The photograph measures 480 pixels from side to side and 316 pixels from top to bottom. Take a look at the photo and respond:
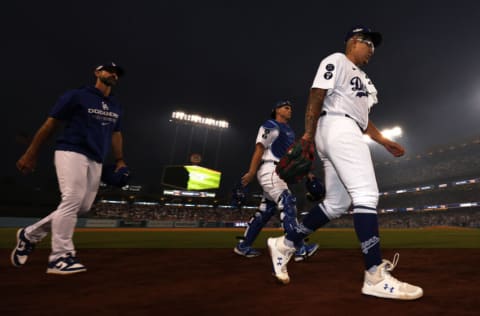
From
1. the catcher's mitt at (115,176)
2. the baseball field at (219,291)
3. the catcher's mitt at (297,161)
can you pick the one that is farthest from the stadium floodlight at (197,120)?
the catcher's mitt at (297,161)

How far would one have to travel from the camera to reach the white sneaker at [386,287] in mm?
1995

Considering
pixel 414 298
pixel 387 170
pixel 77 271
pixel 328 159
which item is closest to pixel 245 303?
pixel 414 298

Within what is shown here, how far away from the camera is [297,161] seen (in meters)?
2.49

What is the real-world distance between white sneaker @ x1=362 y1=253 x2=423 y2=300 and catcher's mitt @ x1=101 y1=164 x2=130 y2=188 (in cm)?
254

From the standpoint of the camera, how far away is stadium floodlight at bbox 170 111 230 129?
40531 mm

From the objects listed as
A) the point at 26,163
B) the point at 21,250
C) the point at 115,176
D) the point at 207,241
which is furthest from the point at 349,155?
the point at 207,241

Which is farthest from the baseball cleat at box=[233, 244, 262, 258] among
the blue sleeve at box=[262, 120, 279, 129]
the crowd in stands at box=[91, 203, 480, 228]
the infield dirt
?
the crowd in stands at box=[91, 203, 480, 228]

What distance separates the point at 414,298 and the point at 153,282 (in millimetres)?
1974

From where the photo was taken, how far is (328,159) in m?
2.64

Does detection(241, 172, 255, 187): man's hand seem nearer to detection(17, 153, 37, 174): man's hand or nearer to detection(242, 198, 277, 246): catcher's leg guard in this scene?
detection(242, 198, 277, 246): catcher's leg guard

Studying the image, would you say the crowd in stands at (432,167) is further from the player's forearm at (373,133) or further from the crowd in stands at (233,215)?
the player's forearm at (373,133)

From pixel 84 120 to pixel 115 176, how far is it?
66 centimetres

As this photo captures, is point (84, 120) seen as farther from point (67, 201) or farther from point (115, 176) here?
point (67, 201)

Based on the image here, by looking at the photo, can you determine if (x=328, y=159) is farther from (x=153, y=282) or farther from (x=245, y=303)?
(x=153, y=282)
